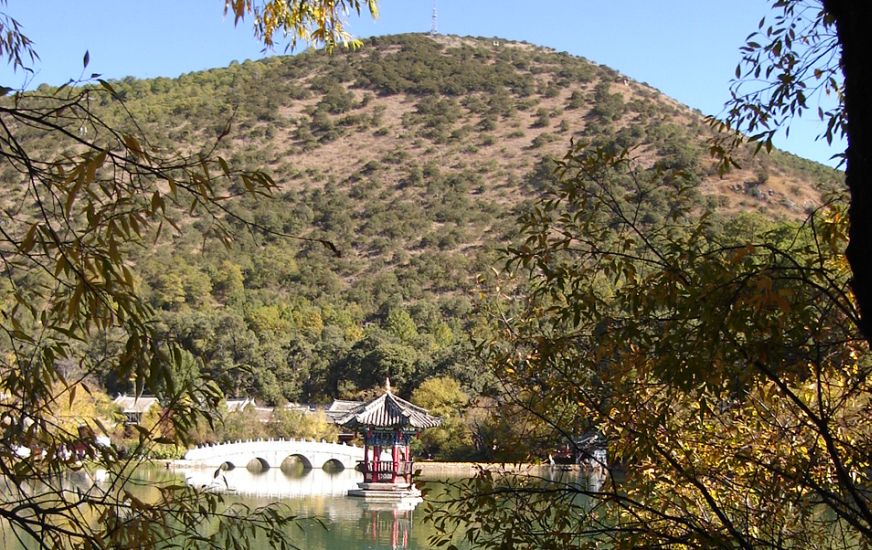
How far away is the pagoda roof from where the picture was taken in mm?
22094

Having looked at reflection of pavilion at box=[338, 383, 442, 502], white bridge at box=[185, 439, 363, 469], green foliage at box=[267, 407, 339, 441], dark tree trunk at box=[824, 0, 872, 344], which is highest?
green foliage at box=[267, 407, 339, 441]

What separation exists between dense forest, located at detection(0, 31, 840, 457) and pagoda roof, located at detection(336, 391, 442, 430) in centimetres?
455

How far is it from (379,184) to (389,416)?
50.3 m

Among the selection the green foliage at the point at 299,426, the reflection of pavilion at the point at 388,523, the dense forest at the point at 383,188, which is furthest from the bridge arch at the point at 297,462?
the reflection of pavilion at the point at 388,523

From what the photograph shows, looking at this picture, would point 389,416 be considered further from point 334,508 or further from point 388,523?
point 388,523

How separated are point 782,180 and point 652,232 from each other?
6118cm

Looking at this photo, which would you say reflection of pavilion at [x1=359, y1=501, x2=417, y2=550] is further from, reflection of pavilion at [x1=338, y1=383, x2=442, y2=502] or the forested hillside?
the forested hillside

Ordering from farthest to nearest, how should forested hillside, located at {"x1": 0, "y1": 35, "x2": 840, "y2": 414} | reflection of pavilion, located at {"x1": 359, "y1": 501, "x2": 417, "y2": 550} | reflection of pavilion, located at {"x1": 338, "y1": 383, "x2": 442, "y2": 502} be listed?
forested hillside, located at {"x1": 0, "y1": 35, "x2": 840, "y2": 414} → reflection of pavilion, located at {"x1": 338, "y1": 383, "x2": 442, "y2": 502} → reflection of pavilion, located at {"x1": 359, "y1": 501, "x2": 417, "y2": 550}

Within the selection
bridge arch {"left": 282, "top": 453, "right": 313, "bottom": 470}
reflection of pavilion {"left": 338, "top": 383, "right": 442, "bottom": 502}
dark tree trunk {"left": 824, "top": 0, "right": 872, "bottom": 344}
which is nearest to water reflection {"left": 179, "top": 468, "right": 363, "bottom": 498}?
bridge arch {"left": 282, "top": 453, "right": 313, "bottom": 470}

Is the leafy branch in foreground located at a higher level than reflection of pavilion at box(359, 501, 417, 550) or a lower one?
lower

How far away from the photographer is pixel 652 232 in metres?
3.66

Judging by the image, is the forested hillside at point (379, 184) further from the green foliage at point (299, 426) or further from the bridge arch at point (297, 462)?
the bridge arch at point (297, 462)

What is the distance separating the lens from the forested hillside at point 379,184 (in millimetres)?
41375

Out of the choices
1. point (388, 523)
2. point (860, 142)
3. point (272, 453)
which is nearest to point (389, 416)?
point (388, 523)
